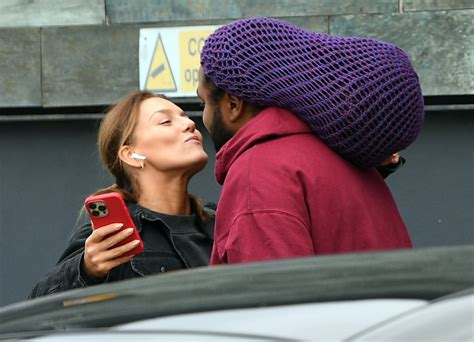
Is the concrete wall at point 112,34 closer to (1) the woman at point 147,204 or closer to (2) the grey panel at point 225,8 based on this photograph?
(2) the grey panel at point 225,8

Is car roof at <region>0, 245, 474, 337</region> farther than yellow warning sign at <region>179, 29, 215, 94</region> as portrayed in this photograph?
No

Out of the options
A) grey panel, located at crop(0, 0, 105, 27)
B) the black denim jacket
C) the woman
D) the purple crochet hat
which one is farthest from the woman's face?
grey panel, located at crop(0, 0, 105, 27)

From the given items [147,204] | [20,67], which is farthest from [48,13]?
[147,204]

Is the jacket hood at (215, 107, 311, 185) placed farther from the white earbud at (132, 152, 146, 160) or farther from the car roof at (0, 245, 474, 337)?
the white earbud at (132, 152, 146, 160)

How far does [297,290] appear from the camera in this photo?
1845mm

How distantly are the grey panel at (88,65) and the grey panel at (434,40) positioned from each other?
146 cm

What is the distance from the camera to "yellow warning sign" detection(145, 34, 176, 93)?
25.6ft

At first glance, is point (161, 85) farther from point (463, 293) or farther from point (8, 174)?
point (463, 293)

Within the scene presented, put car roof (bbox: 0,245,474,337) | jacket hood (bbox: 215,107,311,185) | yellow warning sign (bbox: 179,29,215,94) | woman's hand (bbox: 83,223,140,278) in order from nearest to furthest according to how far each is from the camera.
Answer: car roof (bbox: 0,245,474,337) < jacket hood (bbox: 215,107,311,185) < woman's hand (bbox: 83,223,140,278) < yellow warning sign (bbox: 179,29,215,94)

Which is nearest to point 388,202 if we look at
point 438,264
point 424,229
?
point 438,264

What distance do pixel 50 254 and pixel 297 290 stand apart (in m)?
6.42

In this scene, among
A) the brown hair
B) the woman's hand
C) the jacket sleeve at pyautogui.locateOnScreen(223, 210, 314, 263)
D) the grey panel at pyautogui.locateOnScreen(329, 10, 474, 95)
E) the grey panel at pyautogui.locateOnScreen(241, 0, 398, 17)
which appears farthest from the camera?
the grey panel at pyautogui.locateOnScreen(241, 0, 398, 17)

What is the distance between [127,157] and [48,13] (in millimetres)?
4110

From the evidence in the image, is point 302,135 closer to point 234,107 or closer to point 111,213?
point 234,107
